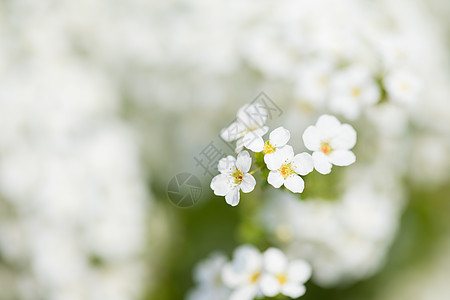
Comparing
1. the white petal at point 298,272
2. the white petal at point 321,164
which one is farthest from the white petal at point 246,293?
the white petal at point 321,164

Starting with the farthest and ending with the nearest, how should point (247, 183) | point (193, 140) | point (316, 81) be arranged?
1. point (193, 140)
2. point (316, 81)
3. point (247, 183)

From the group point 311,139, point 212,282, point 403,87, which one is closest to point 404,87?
point 403,87

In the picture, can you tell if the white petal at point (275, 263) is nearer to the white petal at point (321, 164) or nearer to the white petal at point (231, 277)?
the white petal at point (231, 277)

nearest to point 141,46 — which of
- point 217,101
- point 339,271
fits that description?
point 217,101

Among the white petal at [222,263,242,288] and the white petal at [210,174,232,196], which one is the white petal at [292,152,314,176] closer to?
the white petal at [210,174,232,196]

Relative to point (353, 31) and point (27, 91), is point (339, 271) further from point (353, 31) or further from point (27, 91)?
point (27, 91)

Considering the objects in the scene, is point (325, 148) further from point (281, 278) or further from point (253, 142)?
point (281, 278)
